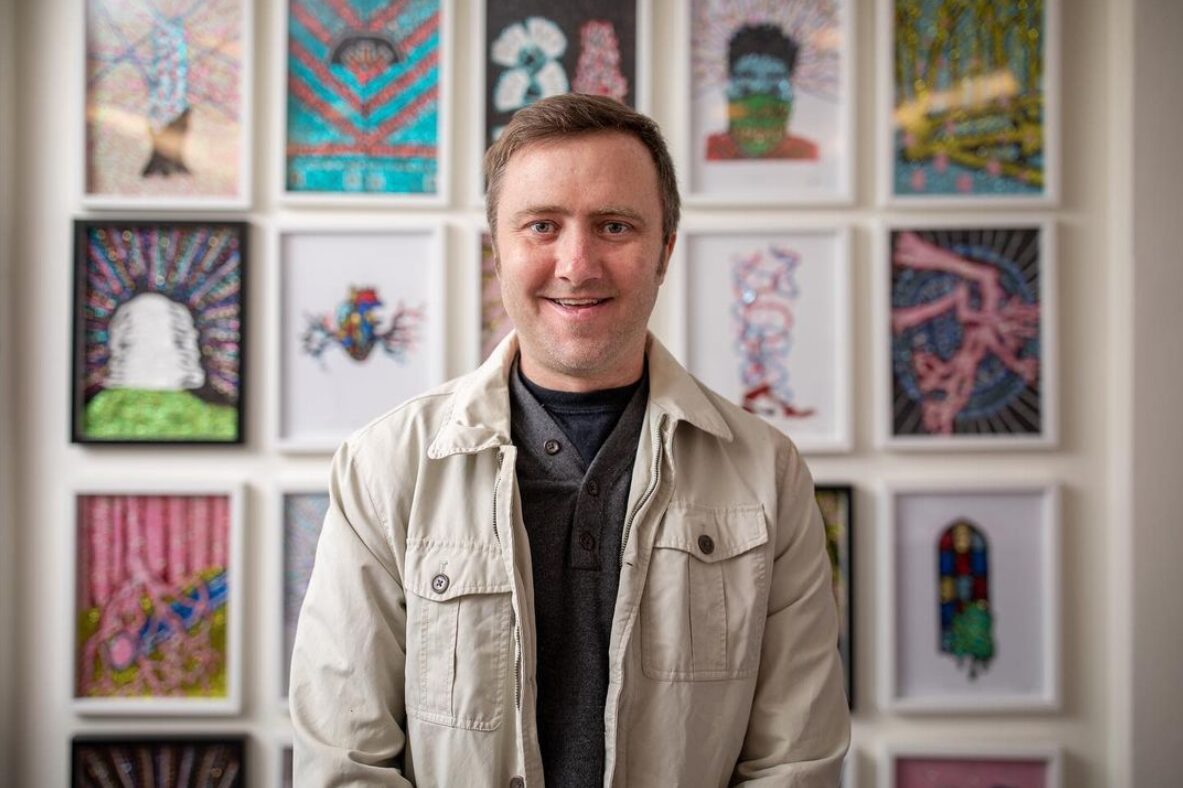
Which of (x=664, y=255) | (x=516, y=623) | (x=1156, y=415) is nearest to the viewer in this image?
(x=516, y=623)

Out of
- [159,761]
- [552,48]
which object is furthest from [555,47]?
[159,761]

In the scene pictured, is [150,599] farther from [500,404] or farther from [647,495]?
[647,495]

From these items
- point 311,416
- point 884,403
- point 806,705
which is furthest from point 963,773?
point 311,416

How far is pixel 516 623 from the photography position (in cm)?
104

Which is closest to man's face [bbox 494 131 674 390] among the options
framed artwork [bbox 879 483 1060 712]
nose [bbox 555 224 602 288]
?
nose [bbox 555 224 602 288]

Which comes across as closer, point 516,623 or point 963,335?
point 516,623

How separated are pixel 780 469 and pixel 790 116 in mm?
864

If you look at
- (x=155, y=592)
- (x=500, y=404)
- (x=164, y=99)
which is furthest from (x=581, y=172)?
(x=155, y=592)

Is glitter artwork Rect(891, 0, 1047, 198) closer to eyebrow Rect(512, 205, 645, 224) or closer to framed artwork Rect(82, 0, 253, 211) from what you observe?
eyebrow Rect(512, 205, 645, 224)

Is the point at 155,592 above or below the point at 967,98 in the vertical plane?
below

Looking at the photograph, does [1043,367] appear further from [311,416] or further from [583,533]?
[311,416]

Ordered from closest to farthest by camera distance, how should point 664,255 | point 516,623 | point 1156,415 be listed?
point 516,623 → point 664,255 → point 1156,415

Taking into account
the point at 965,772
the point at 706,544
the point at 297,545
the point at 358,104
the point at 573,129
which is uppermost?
the point at 358,104

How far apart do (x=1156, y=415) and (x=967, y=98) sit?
2.37 feet
